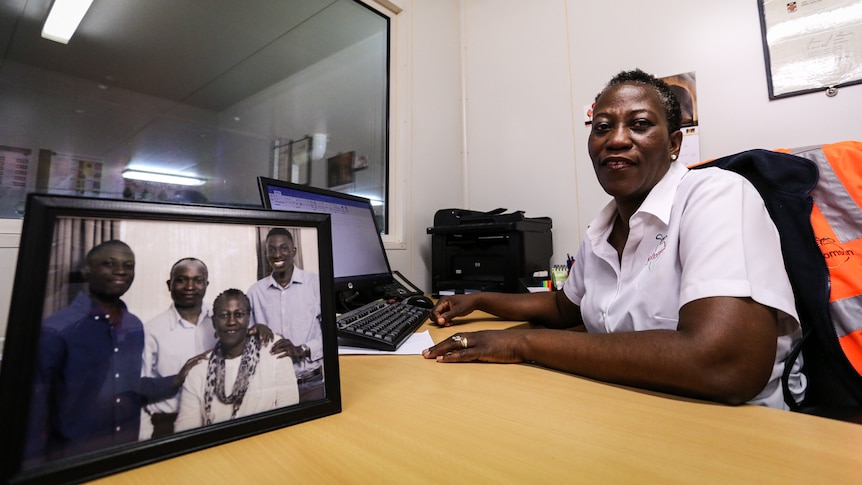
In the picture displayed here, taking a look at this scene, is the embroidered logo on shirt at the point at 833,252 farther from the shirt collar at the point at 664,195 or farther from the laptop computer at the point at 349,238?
the laptop computer at the point at 349,238

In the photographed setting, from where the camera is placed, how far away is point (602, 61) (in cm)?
191

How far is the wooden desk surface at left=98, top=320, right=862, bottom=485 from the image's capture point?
1.25 ft

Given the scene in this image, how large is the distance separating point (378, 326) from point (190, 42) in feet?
5.14

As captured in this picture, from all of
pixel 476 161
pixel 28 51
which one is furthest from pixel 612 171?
pixel 28 51

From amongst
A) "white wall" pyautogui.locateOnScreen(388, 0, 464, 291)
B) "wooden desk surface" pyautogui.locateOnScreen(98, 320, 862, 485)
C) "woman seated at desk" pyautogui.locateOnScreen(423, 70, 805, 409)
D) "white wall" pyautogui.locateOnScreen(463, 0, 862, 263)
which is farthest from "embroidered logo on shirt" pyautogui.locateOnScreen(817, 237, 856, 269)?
"white wall" pyautogui.locateOnScreen(388, 0, 464, 291)

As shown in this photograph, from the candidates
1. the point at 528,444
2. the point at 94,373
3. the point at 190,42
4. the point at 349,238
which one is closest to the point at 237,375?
the point at 94,373

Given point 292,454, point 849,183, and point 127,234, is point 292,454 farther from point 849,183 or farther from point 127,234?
point 849,183

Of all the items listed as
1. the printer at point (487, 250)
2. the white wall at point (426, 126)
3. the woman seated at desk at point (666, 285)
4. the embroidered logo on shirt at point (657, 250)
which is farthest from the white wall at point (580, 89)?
the embroidered logo on shirt at point (657, 250)

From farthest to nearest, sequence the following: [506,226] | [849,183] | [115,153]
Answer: [506,226]
[115,153]
[849,183]

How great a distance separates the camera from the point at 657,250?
0.86 m

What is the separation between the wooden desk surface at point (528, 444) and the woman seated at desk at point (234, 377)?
1.5 inches

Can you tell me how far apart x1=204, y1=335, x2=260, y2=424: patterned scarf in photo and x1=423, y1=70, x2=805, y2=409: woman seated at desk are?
0.44m

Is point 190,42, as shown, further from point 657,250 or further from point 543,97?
point 657,250

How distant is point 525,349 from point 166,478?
2.02 ft
